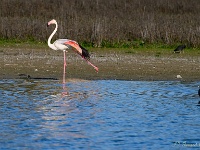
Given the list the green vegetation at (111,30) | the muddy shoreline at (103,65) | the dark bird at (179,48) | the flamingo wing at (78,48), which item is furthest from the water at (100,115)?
the green vegetation at (111,30)

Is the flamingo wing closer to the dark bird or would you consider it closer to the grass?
the grass

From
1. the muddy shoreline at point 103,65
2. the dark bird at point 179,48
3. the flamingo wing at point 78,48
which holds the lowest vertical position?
the muddy shoreline at point 103,65

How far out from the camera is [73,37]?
19.1 meters

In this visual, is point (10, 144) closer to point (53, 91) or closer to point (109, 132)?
point (109, 132)

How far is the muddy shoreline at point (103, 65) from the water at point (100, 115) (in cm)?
77

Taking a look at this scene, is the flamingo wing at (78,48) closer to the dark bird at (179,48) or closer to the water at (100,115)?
the water at (100,115)

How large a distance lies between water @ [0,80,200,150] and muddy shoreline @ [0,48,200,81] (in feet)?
2.52

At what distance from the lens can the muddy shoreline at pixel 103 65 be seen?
14.0 metres

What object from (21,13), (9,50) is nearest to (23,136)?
(9,50)

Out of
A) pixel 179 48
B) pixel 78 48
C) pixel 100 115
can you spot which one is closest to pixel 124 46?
pixel 179 48

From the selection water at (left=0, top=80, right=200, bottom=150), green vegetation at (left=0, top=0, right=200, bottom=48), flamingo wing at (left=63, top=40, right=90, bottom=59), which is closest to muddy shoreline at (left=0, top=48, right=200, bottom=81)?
flamingo wing at (left=63, top=40, right=90, bottom=59)

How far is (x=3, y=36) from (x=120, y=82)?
22.7 feet

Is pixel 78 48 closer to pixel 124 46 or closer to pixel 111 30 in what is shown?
pixel 124 46

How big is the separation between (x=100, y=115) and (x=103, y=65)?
5661 millimetres
